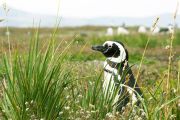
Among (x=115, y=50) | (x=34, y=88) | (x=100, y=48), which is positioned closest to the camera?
(x=34, y=88)

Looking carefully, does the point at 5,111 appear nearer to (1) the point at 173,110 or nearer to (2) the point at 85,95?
(2) the point at 85,95

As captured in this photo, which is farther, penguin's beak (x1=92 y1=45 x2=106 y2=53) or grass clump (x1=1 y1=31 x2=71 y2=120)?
penguin's beak (x1=92 y1=45 x2=106 y2=53)

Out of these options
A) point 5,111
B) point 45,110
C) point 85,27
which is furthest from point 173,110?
point 85,27

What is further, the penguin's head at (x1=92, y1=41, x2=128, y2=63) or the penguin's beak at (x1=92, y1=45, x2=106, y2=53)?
the penguin's beak at (x1=92, y1=45, x2=106, y2=53)

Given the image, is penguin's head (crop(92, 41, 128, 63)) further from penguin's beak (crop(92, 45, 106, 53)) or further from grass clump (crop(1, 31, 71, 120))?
grass clump (crop(1, 31, 71, 120))

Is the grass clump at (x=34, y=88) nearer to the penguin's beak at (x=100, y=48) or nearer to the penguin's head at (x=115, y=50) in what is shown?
the penguin's head at (x=115, y=50)

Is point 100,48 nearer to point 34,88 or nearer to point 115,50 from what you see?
point 115,50

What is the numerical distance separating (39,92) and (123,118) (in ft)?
3.18

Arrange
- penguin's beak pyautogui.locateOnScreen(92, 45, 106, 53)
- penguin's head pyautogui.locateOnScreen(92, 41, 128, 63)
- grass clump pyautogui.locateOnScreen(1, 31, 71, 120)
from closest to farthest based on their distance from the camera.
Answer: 1. grass clump pyautogui.locateOnScreen(1, 31, 71, 120)
2. penguin's head pyautogui.locateOnScreen(92, 41, 128, 63)
3. penguin's beak pyautogui.locateOnScreen(92, 45, 106, 53)

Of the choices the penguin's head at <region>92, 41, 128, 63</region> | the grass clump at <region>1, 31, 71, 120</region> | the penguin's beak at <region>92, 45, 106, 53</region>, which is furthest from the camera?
the penguin's beak at <region>92, 45, 106, 53</region>

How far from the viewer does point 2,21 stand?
6.36 metres

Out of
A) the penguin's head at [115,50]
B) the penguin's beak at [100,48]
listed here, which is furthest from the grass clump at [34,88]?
the penguin's beak at [100,48]

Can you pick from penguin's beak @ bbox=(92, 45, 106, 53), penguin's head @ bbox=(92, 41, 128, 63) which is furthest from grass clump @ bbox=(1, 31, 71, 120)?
penguin's beak @ bbox=(92, 45, 106, 53)

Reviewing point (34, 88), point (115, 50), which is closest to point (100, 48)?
point (115, 50)
